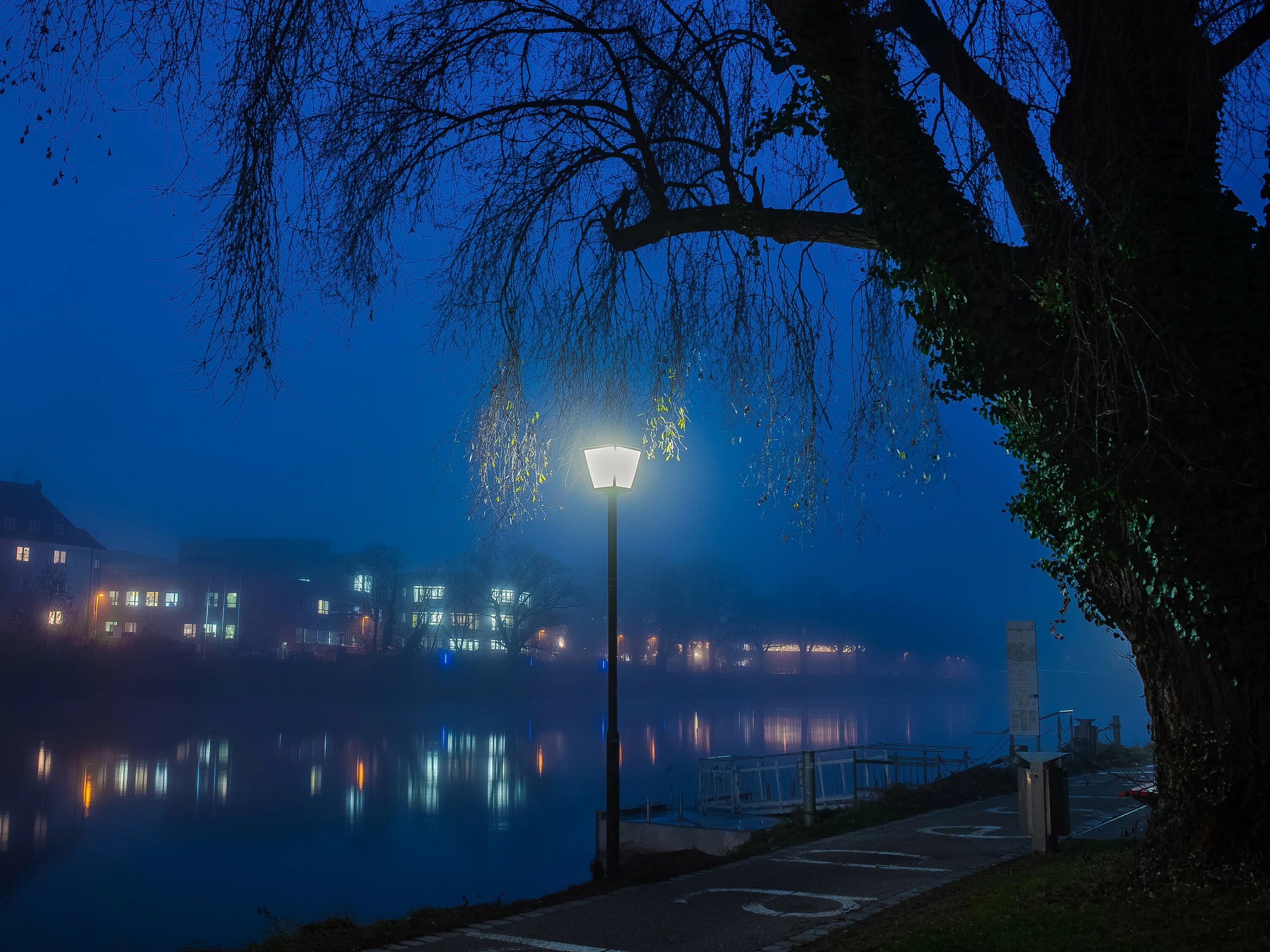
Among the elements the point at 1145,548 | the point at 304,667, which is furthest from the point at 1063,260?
the point at 304,667

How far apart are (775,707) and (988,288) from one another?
310 ft

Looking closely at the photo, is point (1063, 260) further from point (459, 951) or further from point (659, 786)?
point (659, 786)

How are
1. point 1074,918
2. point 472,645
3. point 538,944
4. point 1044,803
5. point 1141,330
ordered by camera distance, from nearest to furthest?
1. point 1074,918
2. point 1141,330
3. point 538,944
4. point 1044,803
5. point 472,645

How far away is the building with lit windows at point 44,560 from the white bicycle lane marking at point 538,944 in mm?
71314

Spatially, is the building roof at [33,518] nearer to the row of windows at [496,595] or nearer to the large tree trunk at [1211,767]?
the row of windows at [496,595]

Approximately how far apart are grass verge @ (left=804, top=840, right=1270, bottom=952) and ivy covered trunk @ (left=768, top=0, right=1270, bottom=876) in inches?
22.4

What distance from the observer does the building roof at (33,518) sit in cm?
8500

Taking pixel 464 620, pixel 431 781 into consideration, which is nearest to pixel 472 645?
pixel 464 620

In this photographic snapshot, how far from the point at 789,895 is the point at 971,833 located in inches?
173

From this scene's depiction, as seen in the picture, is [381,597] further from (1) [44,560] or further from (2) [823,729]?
(2) [823,729]

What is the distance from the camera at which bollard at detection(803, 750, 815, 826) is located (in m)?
14.4

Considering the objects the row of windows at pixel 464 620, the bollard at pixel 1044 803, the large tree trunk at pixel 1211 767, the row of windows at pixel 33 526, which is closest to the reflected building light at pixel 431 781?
the bollard at pixel 1044 803

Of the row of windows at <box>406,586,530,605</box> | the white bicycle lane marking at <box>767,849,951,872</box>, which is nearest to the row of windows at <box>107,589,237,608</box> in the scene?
the row of windows at <box>406,586,530,605</box>

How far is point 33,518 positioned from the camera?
87188 mm
